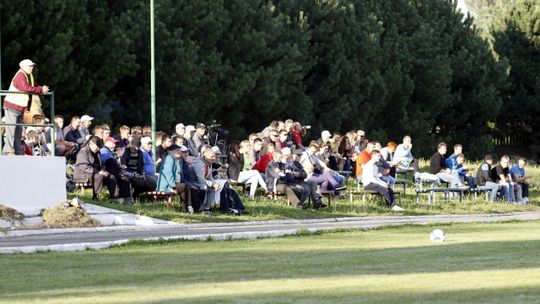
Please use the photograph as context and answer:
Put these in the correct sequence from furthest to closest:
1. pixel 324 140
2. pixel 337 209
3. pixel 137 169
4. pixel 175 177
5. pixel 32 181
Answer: pixel 324 140
pixel 337 209
pixel 137 169
pixel 175 177
pixel 32 181

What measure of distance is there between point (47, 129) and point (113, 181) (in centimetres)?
178

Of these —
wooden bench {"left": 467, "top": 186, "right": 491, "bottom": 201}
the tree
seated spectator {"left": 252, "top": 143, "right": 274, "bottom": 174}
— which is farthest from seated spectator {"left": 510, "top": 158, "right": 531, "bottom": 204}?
the tree

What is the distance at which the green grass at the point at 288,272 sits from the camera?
553 inches

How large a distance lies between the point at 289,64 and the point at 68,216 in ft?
94.4

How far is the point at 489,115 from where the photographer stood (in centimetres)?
7200

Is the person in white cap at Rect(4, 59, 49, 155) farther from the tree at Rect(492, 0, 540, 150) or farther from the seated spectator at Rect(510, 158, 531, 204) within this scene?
the tree at Rect(492, 0, 540, 150)

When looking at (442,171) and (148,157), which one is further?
(442,171)

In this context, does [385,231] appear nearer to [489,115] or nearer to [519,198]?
[519,198]

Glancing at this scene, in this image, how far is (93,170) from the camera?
2986cm

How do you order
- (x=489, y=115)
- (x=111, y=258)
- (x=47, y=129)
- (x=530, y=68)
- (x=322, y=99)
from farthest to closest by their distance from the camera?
(x=530, y=68), (x=489, y=115), (x=322, y=99), (x=47, y=129), (x=111, y=258)

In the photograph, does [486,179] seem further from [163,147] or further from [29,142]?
[29,142]

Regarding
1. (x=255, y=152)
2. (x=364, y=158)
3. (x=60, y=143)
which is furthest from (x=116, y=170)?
(x=364, y=158)

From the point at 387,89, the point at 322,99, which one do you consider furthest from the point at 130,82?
the point at 387,89

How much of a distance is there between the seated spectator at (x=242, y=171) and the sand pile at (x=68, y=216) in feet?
23.2
